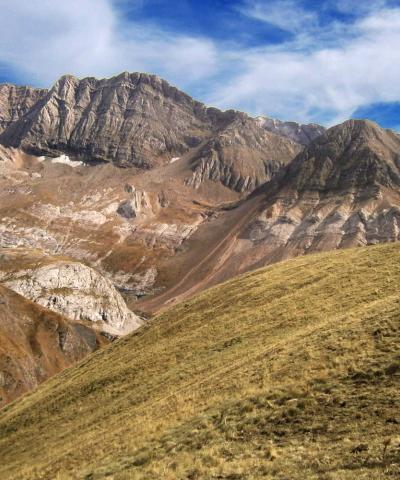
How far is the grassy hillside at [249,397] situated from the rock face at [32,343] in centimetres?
6017

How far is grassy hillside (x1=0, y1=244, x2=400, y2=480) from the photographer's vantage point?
1708 centimetres

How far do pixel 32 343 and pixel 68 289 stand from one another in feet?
156

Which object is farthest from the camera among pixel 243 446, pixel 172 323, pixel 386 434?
pixel 172 323

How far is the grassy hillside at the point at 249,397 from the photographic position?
672 inches

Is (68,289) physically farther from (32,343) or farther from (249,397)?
(249,397)

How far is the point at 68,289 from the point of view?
174125 millimetres

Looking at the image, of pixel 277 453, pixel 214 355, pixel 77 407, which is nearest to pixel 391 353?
pixel 277 453

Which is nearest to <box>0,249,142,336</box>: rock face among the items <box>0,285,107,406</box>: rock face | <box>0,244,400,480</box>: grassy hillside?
<box>0,285,107,406</box>: rock face

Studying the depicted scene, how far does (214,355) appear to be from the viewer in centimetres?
3678

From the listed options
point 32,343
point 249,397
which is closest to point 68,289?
point 32,343

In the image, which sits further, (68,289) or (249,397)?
(68,289)

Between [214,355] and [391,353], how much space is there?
16740 mm

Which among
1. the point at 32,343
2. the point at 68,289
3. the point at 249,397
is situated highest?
the point at 68,289

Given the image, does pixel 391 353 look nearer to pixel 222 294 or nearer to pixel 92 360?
pixel 222 294
